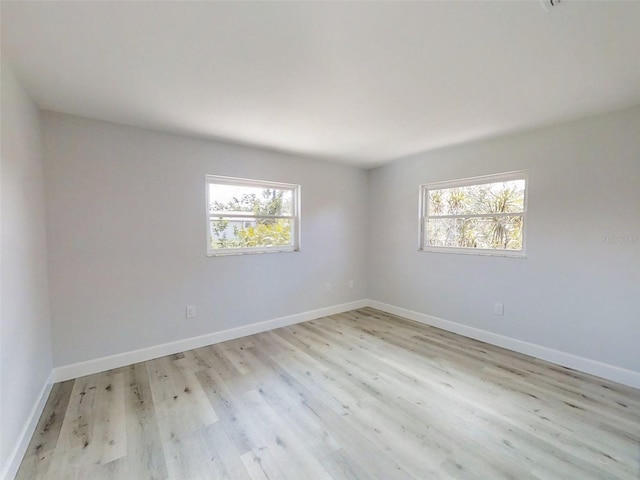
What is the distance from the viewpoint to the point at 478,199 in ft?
11.0

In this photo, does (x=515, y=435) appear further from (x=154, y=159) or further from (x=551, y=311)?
(x=154, y=159)

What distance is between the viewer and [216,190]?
323 cm

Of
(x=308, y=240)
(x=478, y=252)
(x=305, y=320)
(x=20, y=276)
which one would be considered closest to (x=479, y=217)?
(x=478, y=252)

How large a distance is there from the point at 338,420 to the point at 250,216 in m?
2.39

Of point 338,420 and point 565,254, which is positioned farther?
point 565,254

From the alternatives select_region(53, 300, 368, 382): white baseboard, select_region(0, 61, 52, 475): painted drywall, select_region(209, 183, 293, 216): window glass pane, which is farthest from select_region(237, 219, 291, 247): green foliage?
select_region(0, 61, 52, 475): painted drywall

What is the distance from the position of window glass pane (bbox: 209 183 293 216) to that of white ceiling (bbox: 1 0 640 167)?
81cm

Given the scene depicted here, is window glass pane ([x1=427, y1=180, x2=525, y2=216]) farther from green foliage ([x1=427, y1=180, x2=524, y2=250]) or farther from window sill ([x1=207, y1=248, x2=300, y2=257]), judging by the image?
window sill ([x1=207, y1=248, x2=300, y2=257])

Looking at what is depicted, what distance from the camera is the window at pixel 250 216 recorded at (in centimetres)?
322

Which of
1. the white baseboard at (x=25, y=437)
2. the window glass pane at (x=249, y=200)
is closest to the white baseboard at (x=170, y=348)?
the white baseboard at (x=25, y=437)

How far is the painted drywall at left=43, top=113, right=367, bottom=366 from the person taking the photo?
2420 mm

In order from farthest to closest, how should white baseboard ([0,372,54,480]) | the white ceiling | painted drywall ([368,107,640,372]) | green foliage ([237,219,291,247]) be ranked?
1. green foliage ([237,219,291,247])
2. painted drywall ([368,107,640,372])
3. white baseboard ([0,372,54,480])
4. the white ceiling

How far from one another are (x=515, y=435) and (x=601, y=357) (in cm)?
144

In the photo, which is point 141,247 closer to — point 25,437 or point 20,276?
point 20,276
